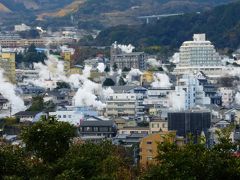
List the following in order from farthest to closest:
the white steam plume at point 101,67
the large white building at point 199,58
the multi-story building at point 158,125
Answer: the white steam plume at point 101,67 < the large white building at point 199,58 < the multi-story building at point 158,125

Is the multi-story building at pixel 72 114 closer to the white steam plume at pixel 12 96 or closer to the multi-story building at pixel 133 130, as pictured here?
the multi-story building at pixel 133 130

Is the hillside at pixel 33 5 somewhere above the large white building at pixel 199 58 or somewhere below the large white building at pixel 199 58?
above

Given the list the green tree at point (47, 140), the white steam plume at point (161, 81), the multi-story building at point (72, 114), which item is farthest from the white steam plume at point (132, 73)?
the green tree at point (47, 140)

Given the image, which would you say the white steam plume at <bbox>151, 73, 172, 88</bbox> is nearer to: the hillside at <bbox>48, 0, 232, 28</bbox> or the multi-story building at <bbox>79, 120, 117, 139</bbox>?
the multi-story building at <bbox>79, 120, 117, 139</bbox>

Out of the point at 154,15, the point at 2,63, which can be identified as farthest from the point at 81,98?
the point at 154,15

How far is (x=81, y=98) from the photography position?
4303 cm

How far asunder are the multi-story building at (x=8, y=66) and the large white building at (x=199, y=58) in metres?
8.46

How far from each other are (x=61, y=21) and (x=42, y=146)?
6935 centimetres

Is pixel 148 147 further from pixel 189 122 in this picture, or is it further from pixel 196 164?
pixel 196 164

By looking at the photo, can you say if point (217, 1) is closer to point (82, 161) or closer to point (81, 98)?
point (81, 98)

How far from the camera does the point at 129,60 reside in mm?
56938

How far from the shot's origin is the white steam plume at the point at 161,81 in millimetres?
47750

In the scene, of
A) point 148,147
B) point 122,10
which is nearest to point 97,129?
point 148,147

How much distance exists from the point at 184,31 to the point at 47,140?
169ft
